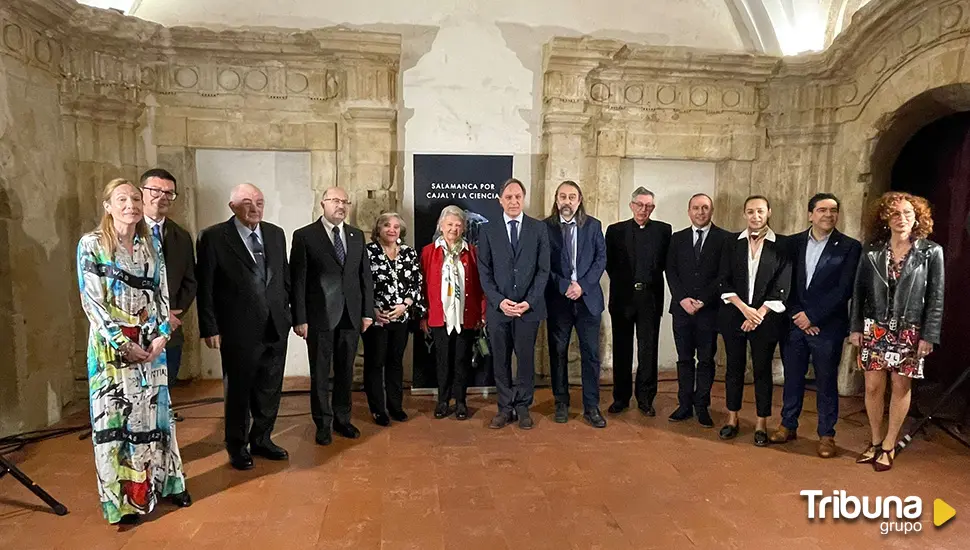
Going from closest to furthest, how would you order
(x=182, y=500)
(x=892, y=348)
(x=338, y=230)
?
1. (x=182, y=500)
2. (x=892, y=348)
3. (x=338, y=230)

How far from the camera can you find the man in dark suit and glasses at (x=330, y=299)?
3.91m

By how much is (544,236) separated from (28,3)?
401cm

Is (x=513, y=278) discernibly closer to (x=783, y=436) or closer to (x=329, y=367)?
(x=329, y=367)

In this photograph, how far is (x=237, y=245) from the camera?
136 inches

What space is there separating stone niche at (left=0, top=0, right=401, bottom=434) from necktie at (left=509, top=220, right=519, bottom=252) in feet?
5.48

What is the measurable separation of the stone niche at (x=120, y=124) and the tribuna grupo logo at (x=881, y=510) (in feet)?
13.3

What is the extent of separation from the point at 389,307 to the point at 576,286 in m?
1.38

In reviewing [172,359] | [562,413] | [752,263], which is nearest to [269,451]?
[172,359]

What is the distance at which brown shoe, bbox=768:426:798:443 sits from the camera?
407 centimetres

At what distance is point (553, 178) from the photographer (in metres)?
5.60

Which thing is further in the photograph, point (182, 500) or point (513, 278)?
point (513, 278)

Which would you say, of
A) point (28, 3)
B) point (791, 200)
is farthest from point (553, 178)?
point (28, 3)

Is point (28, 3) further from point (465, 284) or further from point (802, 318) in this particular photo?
point (802, 318)

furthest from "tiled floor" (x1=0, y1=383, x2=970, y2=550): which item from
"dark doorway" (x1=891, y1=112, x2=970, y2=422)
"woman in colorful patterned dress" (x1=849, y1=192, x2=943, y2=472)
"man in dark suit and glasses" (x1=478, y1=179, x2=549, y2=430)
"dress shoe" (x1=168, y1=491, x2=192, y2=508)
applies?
"dark doorway" (x1=891, y1=112, x2=970, y2=422)
